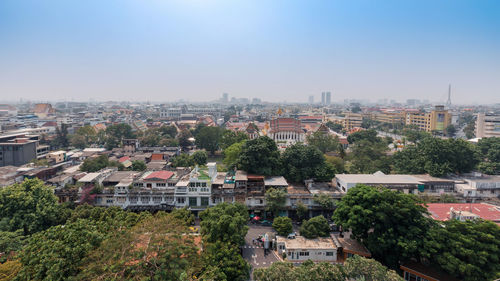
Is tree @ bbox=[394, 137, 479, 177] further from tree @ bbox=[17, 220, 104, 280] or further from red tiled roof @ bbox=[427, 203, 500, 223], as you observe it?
tree @ bbox=[17, 220, 104, 280]

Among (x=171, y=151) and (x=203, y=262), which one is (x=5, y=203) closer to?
(x=203, y=262)

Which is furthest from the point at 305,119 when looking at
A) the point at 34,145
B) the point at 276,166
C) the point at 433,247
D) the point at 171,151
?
the point at 433,247

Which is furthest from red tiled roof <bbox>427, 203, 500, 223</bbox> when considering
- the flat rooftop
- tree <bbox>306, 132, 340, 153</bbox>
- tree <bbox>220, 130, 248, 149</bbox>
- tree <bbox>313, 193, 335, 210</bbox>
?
tree <bbox>220, 130, 248, 149</bbox>

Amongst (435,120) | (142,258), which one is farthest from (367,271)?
(435,120)

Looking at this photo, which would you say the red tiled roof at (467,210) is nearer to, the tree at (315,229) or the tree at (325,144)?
the tree at (315,229)

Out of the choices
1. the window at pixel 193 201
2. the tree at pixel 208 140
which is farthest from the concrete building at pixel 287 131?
the window at pixel 193 201

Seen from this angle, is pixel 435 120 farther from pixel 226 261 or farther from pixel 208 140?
pixel 226 261
